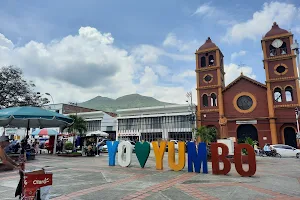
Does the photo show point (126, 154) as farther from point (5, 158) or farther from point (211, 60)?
point (211, 60)

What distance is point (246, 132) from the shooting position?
32.2 metres

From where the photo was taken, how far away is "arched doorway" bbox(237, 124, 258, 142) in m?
31.6

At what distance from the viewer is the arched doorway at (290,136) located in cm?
2938

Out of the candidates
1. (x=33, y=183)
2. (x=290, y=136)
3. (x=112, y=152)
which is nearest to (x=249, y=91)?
(x=290, y=136)

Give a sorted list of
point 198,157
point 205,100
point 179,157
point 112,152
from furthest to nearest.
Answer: point 205,100, point 112,152, point 179,157, point 198,157

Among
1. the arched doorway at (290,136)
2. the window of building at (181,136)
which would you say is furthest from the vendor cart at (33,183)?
the window of building at (181,136)

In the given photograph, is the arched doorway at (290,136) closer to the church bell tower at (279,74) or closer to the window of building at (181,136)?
the church bell tower at (279,74)

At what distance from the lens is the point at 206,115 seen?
116 ft

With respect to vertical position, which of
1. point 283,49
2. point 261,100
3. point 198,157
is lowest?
point 198,157

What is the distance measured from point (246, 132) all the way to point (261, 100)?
5.04 metres

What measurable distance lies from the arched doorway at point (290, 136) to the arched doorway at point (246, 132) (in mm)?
3586

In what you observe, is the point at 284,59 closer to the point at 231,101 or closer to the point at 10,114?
the point at 231,101

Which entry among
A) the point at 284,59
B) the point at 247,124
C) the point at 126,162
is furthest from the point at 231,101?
the point at 126,162

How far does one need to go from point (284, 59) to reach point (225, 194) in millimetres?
31775
